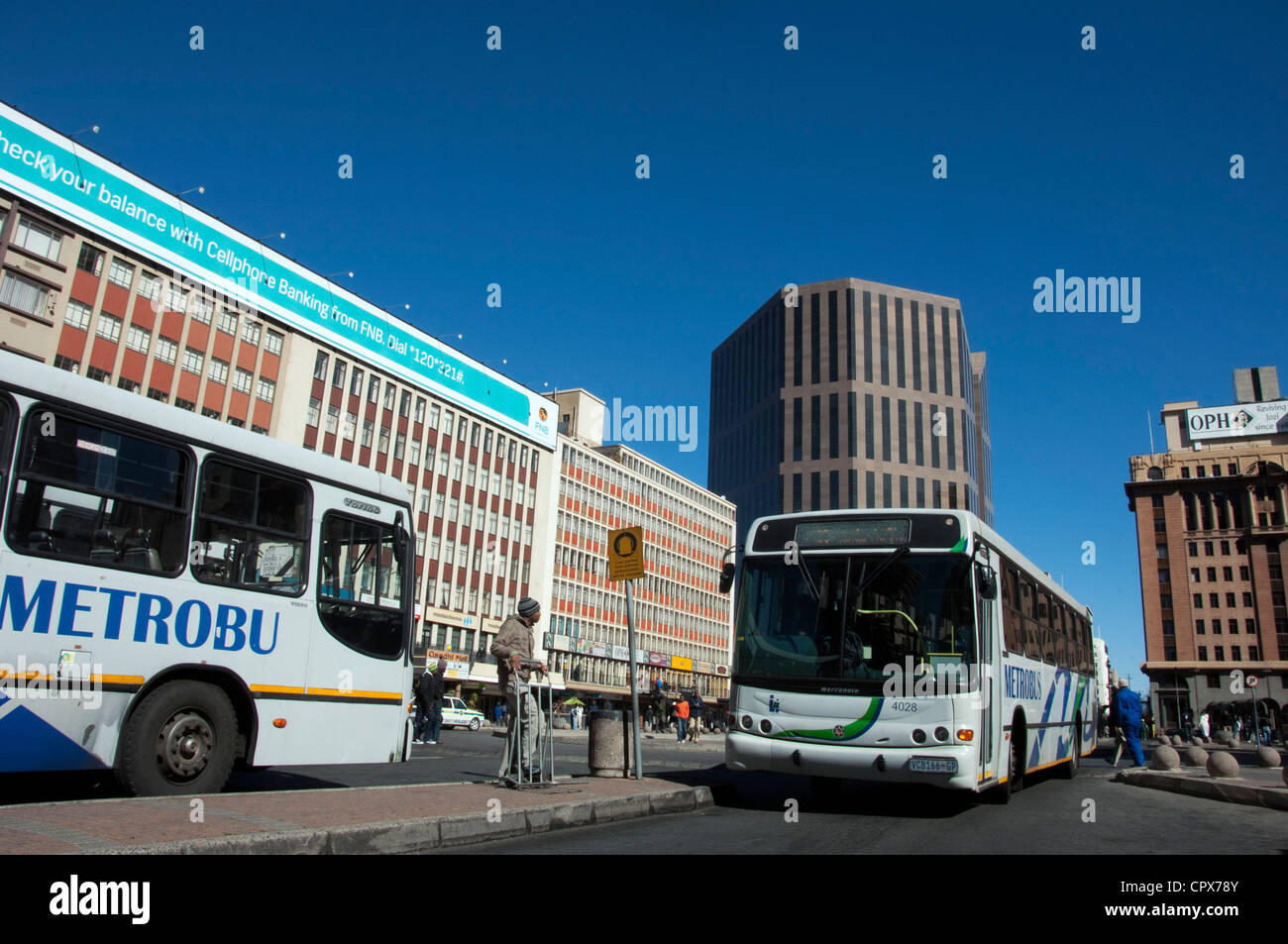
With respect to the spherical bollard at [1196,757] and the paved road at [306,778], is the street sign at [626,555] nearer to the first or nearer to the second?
A: the paved road at [306,778]

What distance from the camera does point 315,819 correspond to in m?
6.39

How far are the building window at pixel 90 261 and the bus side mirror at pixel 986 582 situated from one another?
45.5 metres

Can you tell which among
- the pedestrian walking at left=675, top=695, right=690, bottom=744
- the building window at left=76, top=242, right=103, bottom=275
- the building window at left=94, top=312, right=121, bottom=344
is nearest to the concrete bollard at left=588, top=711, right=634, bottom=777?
the pedestrian walking at left=675, top=695, right=690, bottom=744

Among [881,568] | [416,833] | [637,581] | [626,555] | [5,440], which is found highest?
[637,581]

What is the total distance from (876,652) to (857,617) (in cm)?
40

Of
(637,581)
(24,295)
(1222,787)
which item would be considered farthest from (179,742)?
(637,581)

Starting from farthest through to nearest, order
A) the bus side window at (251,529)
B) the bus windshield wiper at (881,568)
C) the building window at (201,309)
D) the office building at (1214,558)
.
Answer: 1. the office building at (1214,558)
2. the building window at (201,309)
3. the bus windshield wiper at (881,568)
4. the bus side window at (251,529)

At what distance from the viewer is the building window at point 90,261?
4291cm

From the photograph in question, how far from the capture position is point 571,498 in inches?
3152

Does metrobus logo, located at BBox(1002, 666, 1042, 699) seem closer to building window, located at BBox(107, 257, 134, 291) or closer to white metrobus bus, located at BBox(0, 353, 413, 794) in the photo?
white metrobus bus, located at BBox(0, 353, 413, 794)

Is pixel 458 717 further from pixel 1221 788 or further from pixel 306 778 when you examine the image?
pixel 1221 788

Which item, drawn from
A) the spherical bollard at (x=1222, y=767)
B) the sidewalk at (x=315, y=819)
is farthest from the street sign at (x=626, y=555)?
the spherical bollard at (x=1222, y=767)
